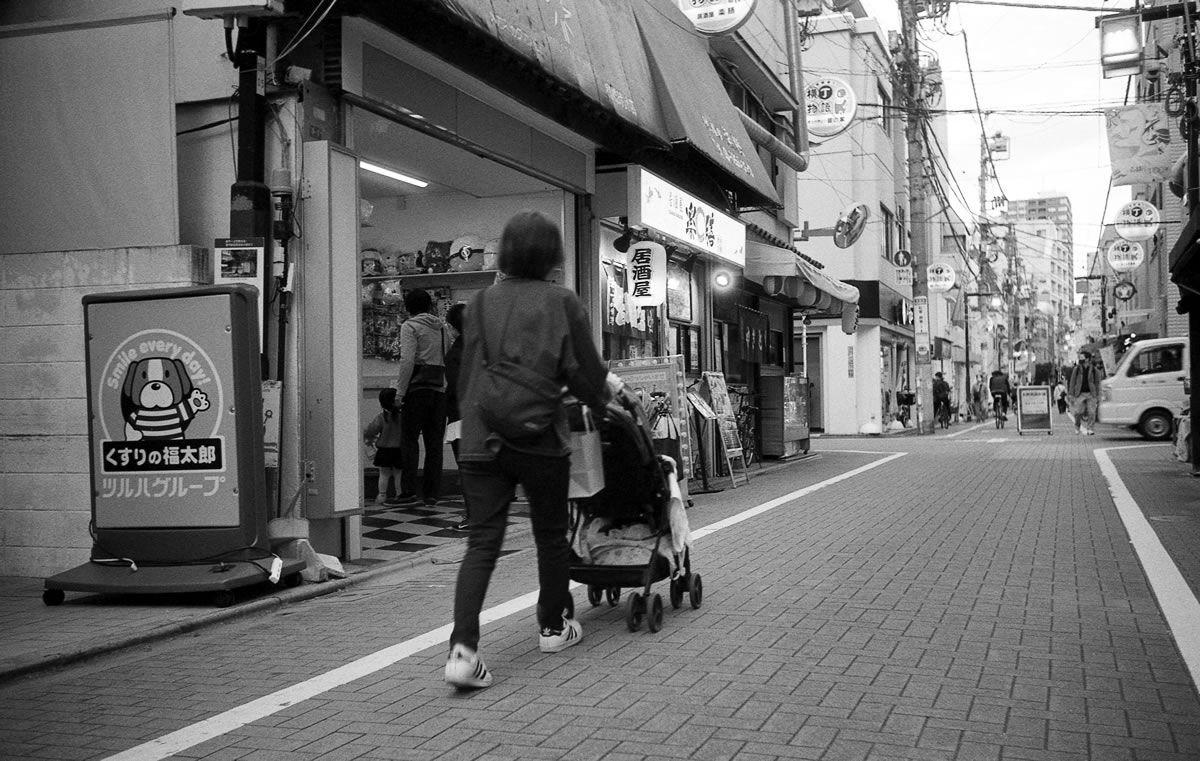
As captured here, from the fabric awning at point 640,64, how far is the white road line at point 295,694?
4.18 m

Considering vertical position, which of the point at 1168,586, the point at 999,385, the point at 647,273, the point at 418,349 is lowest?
the point at 1168,586

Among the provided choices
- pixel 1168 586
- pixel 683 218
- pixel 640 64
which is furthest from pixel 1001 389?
pixel 1168 586

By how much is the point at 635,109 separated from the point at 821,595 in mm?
6798

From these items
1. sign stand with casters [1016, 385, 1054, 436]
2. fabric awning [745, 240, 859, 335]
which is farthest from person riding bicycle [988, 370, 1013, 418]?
fabric awning [745, 240, 859, 335]

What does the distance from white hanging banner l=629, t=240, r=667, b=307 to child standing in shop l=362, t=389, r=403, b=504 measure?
3.53 metres

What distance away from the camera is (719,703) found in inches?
158

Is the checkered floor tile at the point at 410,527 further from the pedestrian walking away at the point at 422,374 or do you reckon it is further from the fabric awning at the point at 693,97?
the fabric awning at the point at 693,97

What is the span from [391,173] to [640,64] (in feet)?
10.6

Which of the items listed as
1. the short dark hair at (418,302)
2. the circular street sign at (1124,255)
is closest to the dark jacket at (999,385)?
the circular street sign at (1124,255)

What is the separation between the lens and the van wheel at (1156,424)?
22672mm

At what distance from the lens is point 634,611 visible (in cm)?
529

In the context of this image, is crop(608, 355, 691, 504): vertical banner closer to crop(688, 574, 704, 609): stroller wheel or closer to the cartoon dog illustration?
crop(688, 574, 704, 609): stroller wheel

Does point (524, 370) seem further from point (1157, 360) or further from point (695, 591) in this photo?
point (1157, 360)

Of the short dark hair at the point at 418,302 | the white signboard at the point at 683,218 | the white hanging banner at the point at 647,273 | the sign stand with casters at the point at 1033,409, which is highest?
the white signboard at the point at 683,218
